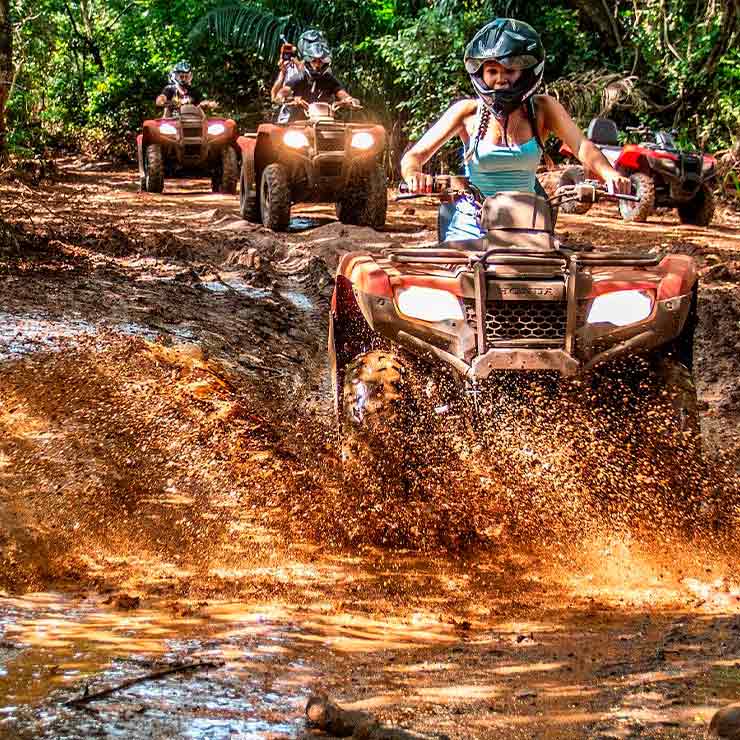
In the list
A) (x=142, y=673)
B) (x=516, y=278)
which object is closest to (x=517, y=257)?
(x=516, y=278)

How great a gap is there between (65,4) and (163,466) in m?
25.8

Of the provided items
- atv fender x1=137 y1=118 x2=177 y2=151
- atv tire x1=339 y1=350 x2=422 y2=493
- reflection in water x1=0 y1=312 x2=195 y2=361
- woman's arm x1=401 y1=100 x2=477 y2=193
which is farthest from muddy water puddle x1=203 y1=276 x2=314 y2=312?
atv fender x1=137 y1=118 x2=177 y2=151

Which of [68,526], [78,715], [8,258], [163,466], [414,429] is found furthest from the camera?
[8,258]

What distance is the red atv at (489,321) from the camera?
4.14 metres

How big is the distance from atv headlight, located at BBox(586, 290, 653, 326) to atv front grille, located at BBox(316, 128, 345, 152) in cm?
724

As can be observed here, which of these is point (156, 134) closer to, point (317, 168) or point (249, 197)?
point (249, 197)

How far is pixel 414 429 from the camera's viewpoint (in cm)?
441

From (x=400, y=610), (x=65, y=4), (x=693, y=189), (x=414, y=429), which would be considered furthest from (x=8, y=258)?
(x=65, y=4)

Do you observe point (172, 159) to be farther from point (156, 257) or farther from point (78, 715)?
point (78, 715)

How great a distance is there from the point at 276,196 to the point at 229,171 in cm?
520

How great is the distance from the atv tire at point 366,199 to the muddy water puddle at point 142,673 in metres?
8.77

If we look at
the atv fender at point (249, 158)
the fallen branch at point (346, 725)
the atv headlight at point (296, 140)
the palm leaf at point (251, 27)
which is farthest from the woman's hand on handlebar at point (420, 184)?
the palm leaf at point (251, 27)

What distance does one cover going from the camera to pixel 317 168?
11227 mm

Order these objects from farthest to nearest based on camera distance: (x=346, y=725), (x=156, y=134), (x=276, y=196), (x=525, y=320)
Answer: (x=156, y=134) < (x=276, y=196) < (x=525, y=320) < (x=346, y=725)
